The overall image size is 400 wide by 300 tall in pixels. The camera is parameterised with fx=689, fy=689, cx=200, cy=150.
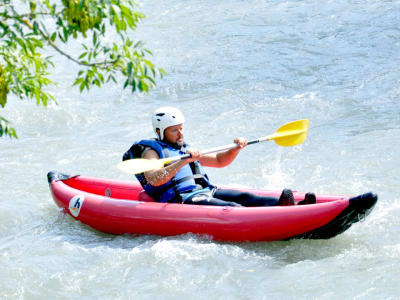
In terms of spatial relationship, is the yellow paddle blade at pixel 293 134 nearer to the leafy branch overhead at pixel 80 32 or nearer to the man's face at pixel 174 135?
the man's face at pixel 174 135

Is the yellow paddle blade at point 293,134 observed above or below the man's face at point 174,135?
below

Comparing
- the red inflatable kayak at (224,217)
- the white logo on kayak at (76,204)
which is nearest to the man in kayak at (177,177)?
the red inflatable kayak at (224,217)

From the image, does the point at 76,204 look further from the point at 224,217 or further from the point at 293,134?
the point at 293,134

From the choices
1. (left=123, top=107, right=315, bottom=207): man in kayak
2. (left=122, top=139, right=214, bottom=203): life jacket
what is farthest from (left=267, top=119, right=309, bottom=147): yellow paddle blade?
(left=122, top=139, right=214, bottom=203): life jacket

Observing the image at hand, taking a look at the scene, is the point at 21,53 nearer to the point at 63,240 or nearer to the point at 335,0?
the point at 63,240

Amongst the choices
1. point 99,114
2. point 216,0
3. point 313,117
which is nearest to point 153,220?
point 313,117

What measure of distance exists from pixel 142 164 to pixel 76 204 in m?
1.05

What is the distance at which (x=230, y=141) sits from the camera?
8148 mm

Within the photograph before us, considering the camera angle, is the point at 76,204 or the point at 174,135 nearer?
the point at 174,135

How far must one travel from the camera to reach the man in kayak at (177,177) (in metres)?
5.12

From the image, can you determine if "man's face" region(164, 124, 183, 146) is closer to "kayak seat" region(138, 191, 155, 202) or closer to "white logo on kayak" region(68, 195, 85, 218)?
"kayak seat" region(138, 191, 155, 202)

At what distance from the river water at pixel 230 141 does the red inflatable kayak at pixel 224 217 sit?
0.10 m

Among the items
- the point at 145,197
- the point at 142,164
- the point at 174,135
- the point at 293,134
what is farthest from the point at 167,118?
the point at 293,134

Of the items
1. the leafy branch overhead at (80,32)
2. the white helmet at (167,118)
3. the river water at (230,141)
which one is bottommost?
the river water at (230,141)
